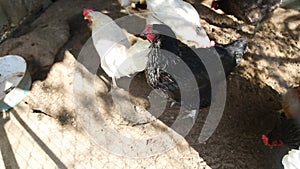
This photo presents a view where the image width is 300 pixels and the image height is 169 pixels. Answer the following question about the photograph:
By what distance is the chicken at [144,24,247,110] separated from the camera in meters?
3.05

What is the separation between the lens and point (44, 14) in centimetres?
430

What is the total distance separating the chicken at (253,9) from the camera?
371cm

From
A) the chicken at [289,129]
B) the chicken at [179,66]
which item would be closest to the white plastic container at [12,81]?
the chicken at [179,66]

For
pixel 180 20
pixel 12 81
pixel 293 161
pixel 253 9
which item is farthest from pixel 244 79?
pixel 12 81

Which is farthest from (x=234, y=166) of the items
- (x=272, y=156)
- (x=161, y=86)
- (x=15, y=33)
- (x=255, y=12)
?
(x=15, y=33)

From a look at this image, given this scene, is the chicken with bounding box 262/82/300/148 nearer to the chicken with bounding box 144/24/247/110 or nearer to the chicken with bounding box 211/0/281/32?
the chicken with bounding box 144/24/247/110

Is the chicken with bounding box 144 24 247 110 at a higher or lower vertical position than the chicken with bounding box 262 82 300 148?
higher

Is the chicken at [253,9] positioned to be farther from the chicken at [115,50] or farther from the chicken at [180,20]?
the chicken at [115,50]

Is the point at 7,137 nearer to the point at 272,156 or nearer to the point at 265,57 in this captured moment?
the point at 272,156

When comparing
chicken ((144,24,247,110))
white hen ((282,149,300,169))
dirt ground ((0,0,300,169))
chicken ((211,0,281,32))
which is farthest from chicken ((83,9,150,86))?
white hen ((282,149,300,169))

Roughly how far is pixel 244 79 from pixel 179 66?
97 centimetres

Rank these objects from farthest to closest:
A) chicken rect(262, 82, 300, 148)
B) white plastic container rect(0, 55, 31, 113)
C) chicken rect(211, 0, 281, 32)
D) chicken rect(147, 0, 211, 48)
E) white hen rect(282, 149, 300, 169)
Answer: chicken rect(211, 0, 281, 32), chicken rect(147, 0, 211, 48), white plastic container rect(0, 55, 31, 113), chicken rect(262, 82, 300, 148), white hen rect(282, 149, 300, 169)

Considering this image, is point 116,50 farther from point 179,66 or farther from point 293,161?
point 293,161

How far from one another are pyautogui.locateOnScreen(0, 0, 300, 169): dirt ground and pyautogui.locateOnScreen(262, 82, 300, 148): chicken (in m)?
0.23
